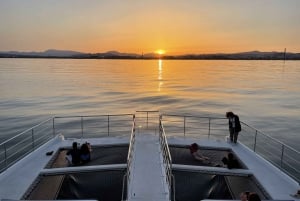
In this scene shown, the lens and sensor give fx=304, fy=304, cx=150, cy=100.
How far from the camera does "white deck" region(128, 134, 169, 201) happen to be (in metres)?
7.76

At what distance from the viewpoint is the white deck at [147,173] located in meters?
7.76

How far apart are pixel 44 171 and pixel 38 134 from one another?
17.0 meters

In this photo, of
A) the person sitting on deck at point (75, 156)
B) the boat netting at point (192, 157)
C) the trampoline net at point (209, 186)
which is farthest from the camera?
the boat netting at point (192, 157)

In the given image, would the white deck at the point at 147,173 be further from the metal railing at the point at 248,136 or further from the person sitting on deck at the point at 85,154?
the metal railing at the point at 248,136

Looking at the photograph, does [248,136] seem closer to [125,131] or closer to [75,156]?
[125,131]

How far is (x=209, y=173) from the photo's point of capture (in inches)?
397

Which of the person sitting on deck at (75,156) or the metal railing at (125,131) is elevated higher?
the person sitting on deck at (75,156)

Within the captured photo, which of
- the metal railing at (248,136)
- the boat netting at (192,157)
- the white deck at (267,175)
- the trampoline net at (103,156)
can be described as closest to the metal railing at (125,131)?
the metal railing at (248,136)

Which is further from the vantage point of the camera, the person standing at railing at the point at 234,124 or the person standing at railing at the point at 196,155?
the person standing at railing at the point at 234,124

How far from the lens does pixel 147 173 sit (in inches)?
360

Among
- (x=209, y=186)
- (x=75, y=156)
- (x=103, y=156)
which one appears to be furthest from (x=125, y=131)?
(x=209, y=186)

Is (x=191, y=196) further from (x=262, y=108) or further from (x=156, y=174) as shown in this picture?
(x=262, y=108)

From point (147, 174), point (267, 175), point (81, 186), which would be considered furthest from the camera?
point (267, 175)

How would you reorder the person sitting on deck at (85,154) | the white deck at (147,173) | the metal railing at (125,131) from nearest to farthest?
the white deck at (147,173)
the person sitting on deck at (85,154)
the metal railing at (125,131)
